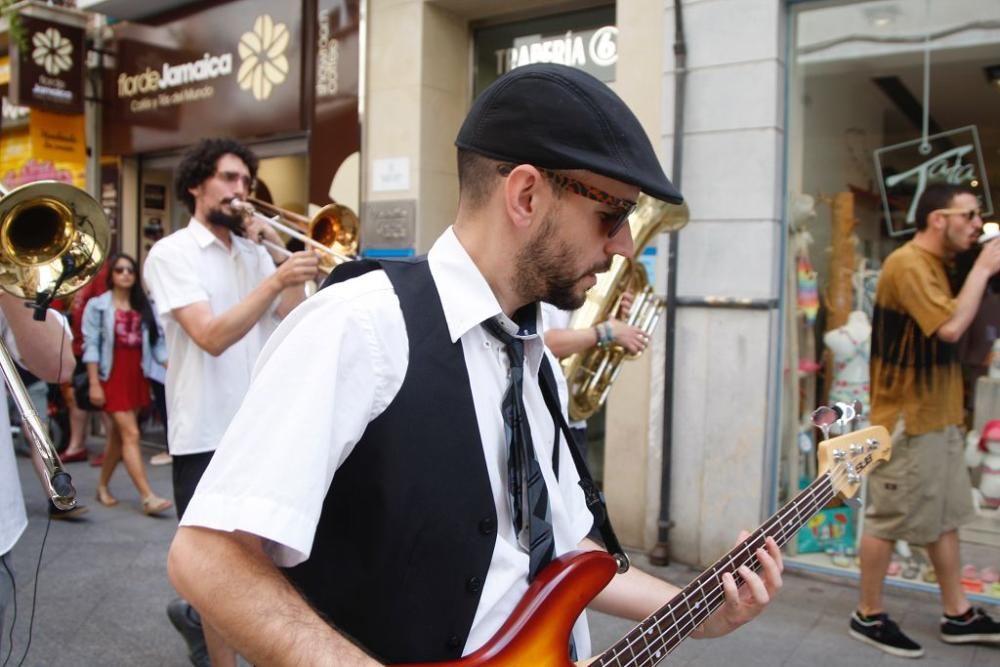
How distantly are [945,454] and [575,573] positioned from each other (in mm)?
3320

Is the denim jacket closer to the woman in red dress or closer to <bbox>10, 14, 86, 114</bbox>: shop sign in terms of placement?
the woman in red dress

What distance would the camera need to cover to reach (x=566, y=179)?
145cm

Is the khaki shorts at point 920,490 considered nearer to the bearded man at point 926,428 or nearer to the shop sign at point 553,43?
the bearded man at point 926,428

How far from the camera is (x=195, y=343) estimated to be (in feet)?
10.8

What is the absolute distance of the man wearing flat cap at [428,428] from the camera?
120 centimetres

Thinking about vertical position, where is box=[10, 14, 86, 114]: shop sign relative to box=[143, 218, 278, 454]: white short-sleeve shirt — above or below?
above

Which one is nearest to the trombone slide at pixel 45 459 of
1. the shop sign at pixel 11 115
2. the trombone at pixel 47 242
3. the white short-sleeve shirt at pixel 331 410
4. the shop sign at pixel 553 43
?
the trombone at pixel 47 242

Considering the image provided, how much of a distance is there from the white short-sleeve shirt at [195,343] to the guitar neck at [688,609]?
2073mm

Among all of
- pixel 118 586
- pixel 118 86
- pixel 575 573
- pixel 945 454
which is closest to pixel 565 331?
pixel 945 454

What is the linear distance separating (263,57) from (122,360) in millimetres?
2990

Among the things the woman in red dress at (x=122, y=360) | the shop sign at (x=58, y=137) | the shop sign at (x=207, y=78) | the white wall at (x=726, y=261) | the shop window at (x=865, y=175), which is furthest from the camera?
the shop sign at (x=58, y=137)

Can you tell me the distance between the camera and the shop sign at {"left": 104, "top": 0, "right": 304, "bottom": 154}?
768cm

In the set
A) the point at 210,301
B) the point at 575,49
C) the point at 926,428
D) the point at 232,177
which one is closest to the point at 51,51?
the point at 575,49

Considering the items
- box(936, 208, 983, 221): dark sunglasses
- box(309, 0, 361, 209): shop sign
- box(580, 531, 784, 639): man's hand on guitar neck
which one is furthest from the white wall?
box(580, 531, 784, 639): man's hand on guitar neck
